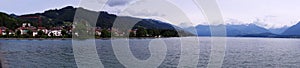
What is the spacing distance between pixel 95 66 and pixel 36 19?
352 feet

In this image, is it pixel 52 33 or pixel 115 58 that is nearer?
pixel 115 58

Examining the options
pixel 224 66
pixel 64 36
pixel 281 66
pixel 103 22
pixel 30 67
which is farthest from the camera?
pixel 103 22

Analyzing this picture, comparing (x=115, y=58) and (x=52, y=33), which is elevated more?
(x=52, y=33)

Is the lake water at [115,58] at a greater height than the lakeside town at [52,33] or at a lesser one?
lesser

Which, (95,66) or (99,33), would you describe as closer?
(95,66)

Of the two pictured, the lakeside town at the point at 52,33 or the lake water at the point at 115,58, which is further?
the lakeside town at the point at 52,33

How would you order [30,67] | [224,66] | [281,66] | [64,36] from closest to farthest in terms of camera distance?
[30,67] → [224,66] → [281,66] → [64,36]

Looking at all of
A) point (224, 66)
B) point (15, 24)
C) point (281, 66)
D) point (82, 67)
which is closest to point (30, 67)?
point (82, 67)

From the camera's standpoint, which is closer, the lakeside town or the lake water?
the lake water

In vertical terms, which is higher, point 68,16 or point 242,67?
point 68,16

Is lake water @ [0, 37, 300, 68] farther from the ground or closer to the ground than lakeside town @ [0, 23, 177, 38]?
closer to the ground

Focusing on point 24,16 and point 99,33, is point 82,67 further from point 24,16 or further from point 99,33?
point 24,16

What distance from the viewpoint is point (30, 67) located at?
17906mm

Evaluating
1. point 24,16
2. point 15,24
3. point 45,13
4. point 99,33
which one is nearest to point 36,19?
point 24,16
